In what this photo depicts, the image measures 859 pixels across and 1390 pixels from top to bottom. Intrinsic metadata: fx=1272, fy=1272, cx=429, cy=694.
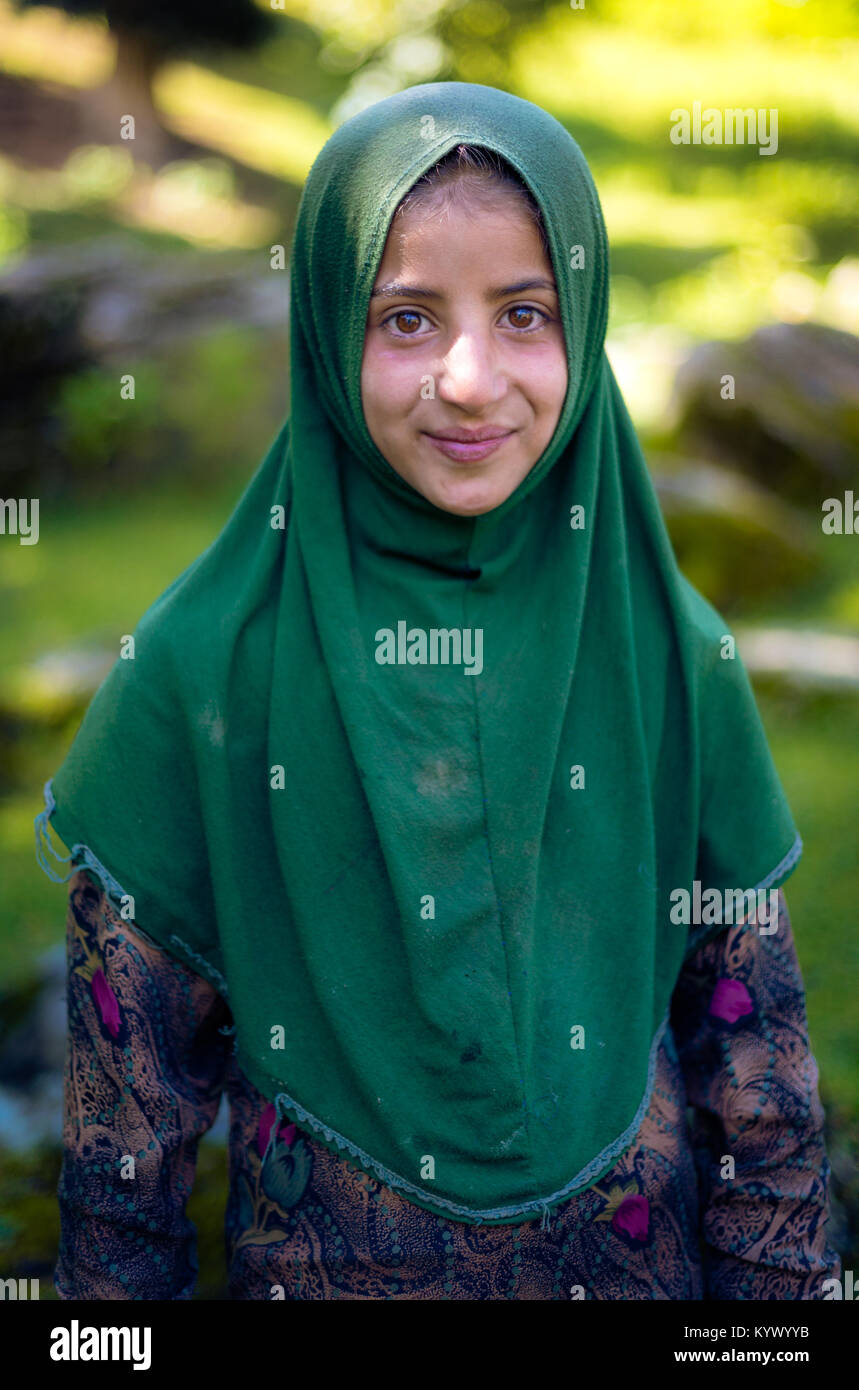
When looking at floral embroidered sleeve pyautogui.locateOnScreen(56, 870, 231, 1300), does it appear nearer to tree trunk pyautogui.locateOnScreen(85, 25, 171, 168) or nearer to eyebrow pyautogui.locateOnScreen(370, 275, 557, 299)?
eyebrow pyautogui.locateOnScreen(370, 275, 557, 299)

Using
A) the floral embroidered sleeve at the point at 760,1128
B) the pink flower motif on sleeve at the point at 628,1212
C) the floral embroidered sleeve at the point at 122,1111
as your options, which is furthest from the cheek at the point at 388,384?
the pink flower motif on sleeve at the point at 628,1212

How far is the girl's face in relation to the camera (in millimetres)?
1528

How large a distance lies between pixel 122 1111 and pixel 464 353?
1.08 m

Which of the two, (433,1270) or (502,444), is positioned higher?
(502,444)

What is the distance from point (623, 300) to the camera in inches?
365

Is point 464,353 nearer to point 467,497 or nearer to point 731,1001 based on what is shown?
point 467,497

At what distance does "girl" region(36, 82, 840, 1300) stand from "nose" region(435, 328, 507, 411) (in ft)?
0.06

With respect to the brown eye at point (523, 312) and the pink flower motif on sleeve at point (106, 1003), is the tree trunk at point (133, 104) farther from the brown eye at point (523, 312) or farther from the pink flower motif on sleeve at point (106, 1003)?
the pink flower motif on sleeve at point (106, 1003)

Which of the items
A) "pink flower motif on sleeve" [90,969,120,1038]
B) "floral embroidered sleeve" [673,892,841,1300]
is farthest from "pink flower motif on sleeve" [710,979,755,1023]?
"pink flower motif on sleeve" [90,969,120,1038]

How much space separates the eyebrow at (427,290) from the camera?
1545 millimetres
